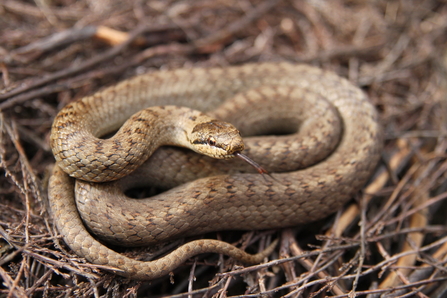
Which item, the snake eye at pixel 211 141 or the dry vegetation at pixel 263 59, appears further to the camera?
the snake eye at pixel 211 141

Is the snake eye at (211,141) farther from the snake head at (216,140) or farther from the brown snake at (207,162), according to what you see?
the brown snake at (207,162)

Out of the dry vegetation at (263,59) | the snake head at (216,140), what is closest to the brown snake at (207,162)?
the snake head at (216,140)

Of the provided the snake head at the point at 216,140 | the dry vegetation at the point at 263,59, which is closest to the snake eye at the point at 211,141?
the snake head at the point at 216,140

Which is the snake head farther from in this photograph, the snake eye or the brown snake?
the brown snake

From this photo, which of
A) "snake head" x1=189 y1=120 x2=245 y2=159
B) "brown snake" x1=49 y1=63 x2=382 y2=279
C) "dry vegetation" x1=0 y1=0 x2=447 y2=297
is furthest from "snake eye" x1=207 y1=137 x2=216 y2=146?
"dry vegetation" x1=0 y1=0 x2=447 y2=297

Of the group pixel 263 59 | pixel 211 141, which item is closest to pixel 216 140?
pixel 211 141
